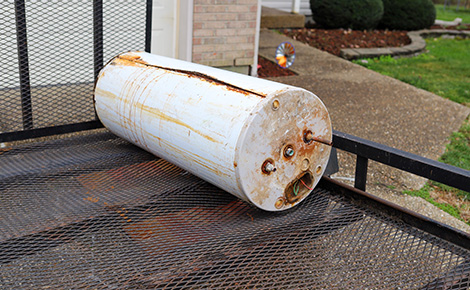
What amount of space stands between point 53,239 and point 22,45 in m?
1.62

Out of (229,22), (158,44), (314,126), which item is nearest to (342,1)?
(229,22)

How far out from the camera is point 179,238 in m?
2.09

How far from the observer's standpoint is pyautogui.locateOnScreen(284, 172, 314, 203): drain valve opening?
242cm

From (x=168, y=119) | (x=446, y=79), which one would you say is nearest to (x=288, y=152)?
(x=168, y=119)

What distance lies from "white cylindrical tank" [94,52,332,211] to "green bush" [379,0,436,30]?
9.73 metres

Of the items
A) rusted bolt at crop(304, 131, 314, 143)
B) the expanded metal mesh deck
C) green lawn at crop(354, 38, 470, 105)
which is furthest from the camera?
green lawn at crop(354, 38, 470, 105)

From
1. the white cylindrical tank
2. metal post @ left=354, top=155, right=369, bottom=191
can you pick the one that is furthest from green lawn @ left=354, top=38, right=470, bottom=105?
the white cylindrical tank

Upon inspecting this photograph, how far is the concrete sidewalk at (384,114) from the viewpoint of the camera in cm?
378

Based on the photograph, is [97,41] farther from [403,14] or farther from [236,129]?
[403,14]

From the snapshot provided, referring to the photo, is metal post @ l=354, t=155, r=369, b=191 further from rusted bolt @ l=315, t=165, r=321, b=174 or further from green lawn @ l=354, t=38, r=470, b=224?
green lawn @ l=354, t=38, r=470, b=224

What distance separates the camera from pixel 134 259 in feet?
6.37

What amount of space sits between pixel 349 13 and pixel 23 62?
8.57 metres

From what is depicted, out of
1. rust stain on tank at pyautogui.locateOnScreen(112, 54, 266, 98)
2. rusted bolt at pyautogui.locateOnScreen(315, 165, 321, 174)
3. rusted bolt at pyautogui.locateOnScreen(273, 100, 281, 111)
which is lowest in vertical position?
rusted bolt at pyautogui.locateOnScreen(315, 165, 321, 174)

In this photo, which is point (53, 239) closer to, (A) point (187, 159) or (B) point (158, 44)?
(A) point (187, 159)
